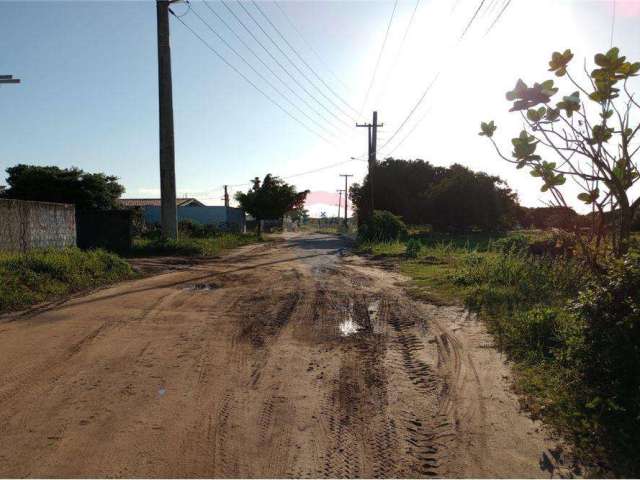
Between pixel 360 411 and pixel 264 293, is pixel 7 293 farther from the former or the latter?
pixel 360 411

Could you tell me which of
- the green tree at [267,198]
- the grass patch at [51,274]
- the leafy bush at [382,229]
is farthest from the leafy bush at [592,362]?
the green tree at [267,198]

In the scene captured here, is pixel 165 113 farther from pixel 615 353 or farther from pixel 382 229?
pixel 615 353

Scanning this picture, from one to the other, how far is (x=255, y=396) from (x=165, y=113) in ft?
57.3

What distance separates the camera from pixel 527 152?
497 centimetres

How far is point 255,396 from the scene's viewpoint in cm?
416

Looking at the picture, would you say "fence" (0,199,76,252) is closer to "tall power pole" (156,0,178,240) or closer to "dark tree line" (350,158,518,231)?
"tall power pole" (156,0,178,240)

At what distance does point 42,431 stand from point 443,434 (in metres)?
2.86

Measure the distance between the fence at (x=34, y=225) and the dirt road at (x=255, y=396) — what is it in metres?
5.22

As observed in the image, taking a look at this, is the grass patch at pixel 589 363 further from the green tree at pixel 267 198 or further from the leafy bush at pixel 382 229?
the green tree at pixel 267 198

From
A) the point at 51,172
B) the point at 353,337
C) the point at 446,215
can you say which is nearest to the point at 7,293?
the point at 353,337

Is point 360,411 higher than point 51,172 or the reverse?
the reverse

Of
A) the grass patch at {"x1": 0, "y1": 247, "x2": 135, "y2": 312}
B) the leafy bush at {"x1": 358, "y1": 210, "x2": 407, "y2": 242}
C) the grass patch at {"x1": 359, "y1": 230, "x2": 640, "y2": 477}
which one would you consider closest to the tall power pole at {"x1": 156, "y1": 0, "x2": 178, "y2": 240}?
the grass patch at {"x1": 0, "y1": 247, "x2": 135, "y2": 312}

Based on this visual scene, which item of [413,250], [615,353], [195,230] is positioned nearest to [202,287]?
[615,353]

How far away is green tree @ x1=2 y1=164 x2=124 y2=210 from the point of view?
2583 cm
